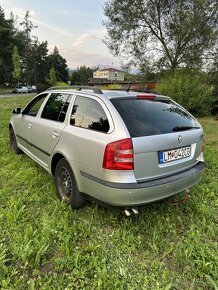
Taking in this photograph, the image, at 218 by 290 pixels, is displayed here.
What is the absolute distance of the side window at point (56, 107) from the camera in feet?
10.6

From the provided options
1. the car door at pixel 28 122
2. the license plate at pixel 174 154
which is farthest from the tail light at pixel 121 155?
the car door at pixel 28 122

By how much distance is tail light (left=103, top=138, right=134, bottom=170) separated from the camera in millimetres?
2258

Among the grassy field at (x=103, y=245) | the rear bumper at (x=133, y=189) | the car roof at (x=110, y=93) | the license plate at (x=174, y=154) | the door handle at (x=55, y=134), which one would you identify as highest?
the car roof at (x=110, y=93)

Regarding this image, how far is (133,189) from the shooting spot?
2.26m

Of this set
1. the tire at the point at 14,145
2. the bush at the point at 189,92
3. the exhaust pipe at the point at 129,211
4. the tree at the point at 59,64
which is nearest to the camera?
the exhaust pipe at the point at 129,211

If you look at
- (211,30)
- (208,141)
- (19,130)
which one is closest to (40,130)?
(19,130)

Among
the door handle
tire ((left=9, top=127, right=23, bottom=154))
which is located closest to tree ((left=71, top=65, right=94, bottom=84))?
tire ((left=9, top=127, right=23, bottom=154))

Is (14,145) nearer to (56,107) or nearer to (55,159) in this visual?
(56,107)

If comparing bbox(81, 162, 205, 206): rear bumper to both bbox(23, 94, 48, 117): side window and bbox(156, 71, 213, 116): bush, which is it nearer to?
bbox(23, 94, 48, 117): side window

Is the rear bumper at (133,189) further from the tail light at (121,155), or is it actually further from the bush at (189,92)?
the bush at (189,92)

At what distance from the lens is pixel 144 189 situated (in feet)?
7.54

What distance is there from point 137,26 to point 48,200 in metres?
16.5

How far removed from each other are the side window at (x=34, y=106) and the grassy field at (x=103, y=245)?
1.44 m

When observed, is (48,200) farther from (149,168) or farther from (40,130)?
(149,168)
